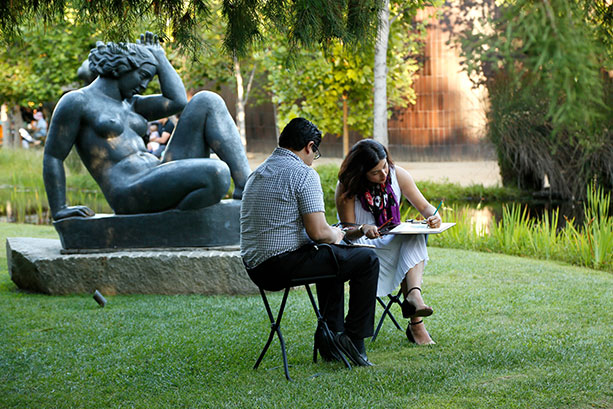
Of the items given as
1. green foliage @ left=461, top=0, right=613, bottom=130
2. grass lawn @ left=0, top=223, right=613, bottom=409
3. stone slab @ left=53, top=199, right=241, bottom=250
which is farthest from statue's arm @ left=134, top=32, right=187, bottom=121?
green foliage @ left=461, top=0, right=613, bottom=130

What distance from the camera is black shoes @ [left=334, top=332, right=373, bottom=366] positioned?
12.9 ft

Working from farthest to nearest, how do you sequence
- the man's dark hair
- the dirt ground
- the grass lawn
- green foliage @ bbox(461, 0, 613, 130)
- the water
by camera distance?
1. the dirt ground
2. the water
3. the man's dark hair
4. the grass lawn
5. green foliage @ bbox(461, 0, 613, 130)

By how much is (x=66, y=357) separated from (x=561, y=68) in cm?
351

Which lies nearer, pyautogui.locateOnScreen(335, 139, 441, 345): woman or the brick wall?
pyautogui.locateOnScreen(335, 139, 441, 345): woman

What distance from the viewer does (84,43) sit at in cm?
1759

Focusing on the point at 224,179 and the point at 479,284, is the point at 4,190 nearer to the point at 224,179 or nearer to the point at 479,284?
the point at 224,179

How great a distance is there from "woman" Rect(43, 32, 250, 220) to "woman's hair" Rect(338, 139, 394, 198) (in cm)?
172

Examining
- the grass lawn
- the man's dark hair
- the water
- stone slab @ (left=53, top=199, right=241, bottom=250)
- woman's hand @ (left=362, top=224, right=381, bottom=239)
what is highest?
the man's dark hair

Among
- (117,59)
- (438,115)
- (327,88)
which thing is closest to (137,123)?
(117,59)

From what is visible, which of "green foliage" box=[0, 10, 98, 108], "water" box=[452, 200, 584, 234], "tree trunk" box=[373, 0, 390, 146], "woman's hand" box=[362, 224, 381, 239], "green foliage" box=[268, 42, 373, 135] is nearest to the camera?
"woman's hand" box=[362, 224, 381, 239]

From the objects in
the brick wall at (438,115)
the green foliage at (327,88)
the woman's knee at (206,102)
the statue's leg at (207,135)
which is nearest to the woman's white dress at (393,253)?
the statue's leg at (207,135)

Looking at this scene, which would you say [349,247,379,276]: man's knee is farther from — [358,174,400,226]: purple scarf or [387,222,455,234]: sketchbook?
[358,174,400,226]: purple scarf

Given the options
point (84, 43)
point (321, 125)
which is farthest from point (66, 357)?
point (84, 43)

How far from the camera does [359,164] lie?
4523mm
